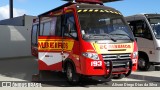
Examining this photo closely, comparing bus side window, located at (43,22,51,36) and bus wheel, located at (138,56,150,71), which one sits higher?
bus side window, located at (43,22,51,36)

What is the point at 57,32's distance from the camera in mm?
10125

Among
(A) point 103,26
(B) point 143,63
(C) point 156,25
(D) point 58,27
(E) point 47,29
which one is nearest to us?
(A) point 103,26

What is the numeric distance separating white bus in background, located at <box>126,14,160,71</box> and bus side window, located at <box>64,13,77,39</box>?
4409mm

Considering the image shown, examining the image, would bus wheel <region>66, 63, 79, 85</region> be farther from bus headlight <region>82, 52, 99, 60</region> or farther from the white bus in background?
the white bus in background

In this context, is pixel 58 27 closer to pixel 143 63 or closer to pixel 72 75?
pixel 72 75

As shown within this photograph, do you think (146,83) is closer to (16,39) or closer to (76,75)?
(76,75)

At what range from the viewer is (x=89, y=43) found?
334 inches

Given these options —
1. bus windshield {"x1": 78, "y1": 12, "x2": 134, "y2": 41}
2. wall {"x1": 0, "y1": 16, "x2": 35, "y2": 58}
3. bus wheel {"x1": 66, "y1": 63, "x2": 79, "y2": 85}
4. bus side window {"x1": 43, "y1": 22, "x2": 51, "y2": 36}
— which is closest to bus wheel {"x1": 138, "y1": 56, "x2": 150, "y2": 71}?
bus windshield {"x1": 78, "y1": 12, "x2": 134, "y2": 41}

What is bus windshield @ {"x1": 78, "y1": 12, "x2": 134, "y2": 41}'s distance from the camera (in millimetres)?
8812

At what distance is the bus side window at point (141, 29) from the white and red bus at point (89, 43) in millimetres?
3128

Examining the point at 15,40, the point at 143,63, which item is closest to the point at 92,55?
the point at 143,63

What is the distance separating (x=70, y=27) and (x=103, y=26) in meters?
1.05

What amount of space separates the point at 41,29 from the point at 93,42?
408 centimetres

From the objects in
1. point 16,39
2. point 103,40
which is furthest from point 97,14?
point 16,39
